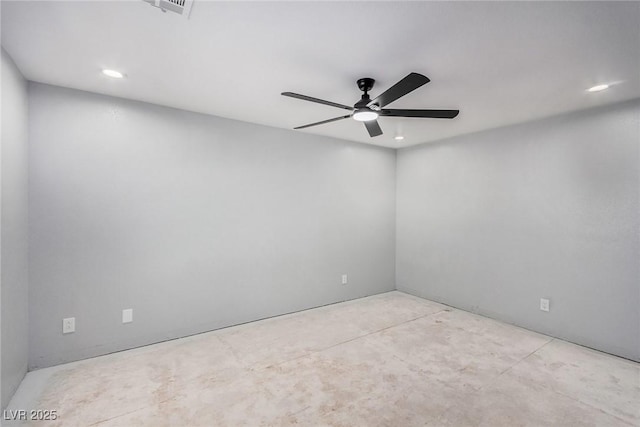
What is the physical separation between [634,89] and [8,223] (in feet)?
16.3

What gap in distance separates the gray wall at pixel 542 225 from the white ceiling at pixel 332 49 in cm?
52

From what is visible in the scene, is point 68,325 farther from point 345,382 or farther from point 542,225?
point 542,225

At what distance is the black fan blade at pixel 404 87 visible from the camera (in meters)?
1.71

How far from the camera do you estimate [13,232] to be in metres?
2.13

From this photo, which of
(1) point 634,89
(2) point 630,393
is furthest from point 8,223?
(1) point 634,89

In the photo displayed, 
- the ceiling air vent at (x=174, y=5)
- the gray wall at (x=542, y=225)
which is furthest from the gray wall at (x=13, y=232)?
the gray wall at (x=542, y=225)

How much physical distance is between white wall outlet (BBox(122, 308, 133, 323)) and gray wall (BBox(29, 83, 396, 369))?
5cm

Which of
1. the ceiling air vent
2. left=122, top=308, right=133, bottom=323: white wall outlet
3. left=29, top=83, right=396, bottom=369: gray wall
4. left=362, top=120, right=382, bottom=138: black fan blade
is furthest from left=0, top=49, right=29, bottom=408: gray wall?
left=362, top=120, right=382, bottom=138: black fan blade

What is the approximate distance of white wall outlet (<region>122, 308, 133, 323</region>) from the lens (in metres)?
2.83

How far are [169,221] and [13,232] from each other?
3.73 feet

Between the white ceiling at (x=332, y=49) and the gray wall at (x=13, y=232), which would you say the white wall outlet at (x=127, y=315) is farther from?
the white ceiling at (x=332, y=49)

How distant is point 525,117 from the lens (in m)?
3.29

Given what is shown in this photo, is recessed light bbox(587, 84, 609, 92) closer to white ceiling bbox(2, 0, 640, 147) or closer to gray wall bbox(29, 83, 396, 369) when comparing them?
white ceiling bbox(2, 0, 640, 147)

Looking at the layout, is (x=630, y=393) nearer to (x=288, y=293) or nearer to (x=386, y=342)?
(x=386, y=342)
